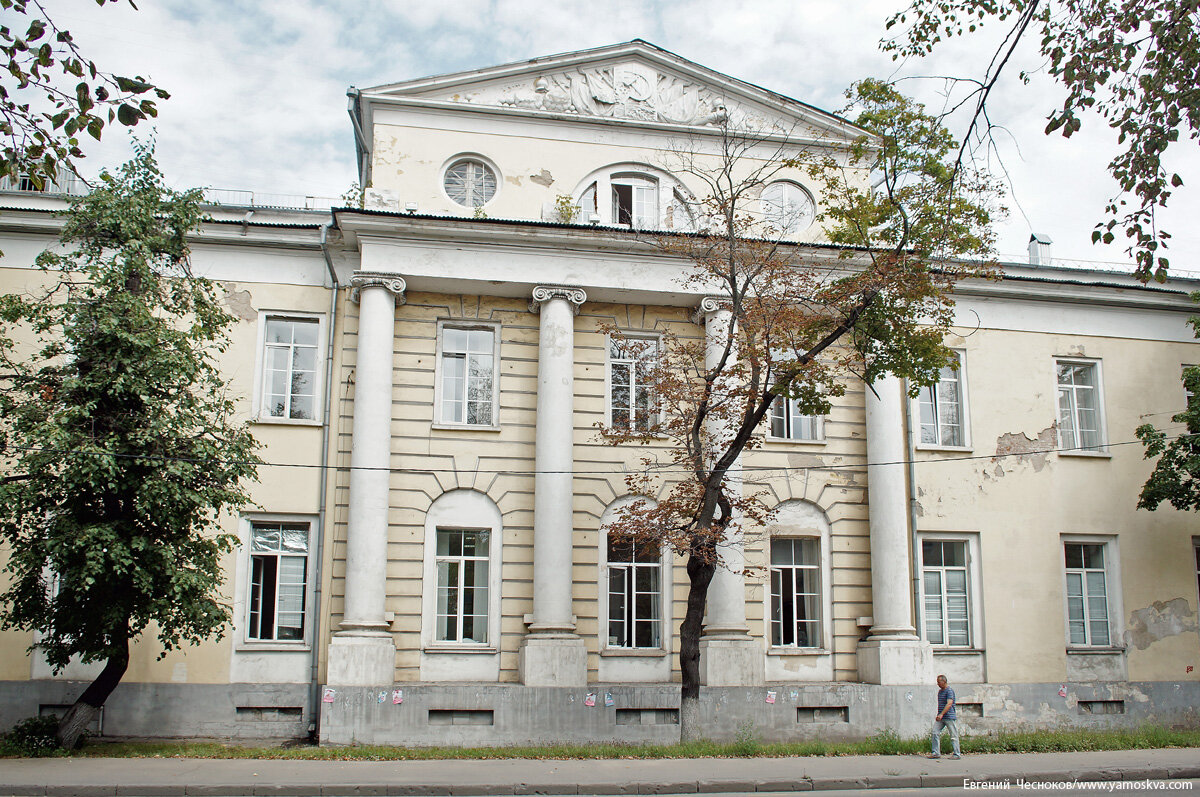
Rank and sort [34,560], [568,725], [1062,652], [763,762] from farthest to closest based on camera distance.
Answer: [1062,652] < [568,725] < [763,762] < [34,560]

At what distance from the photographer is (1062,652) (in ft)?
70.9

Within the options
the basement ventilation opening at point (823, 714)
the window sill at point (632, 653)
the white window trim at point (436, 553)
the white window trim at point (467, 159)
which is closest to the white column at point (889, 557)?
the basement ventilation opening at point (823, 714)

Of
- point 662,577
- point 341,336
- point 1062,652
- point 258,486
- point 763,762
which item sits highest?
point 341,336

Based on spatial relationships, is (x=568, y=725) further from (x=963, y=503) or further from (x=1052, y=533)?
(x=1052, y=533)

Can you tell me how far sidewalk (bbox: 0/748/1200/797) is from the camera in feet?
45.1

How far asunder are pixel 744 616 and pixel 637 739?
3.17 m

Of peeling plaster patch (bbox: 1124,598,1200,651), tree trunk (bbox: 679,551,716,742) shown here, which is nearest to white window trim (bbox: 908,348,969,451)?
peeling plaster patch (bbox: 1124,598,1200,651)

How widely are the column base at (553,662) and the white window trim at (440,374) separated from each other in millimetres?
4310

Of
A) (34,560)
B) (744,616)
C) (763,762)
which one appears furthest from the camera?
(744,616)

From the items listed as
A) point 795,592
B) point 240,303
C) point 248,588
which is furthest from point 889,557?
point 240,303

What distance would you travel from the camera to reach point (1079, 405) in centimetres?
2344

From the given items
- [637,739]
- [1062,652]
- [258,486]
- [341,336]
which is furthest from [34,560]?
[1062,652]

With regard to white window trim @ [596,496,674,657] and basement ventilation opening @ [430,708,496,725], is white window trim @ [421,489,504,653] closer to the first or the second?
basement ventilation opening @ [430,708,496,725]

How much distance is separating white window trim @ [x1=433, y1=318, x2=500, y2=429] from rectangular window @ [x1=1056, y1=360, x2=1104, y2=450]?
1274 cm
